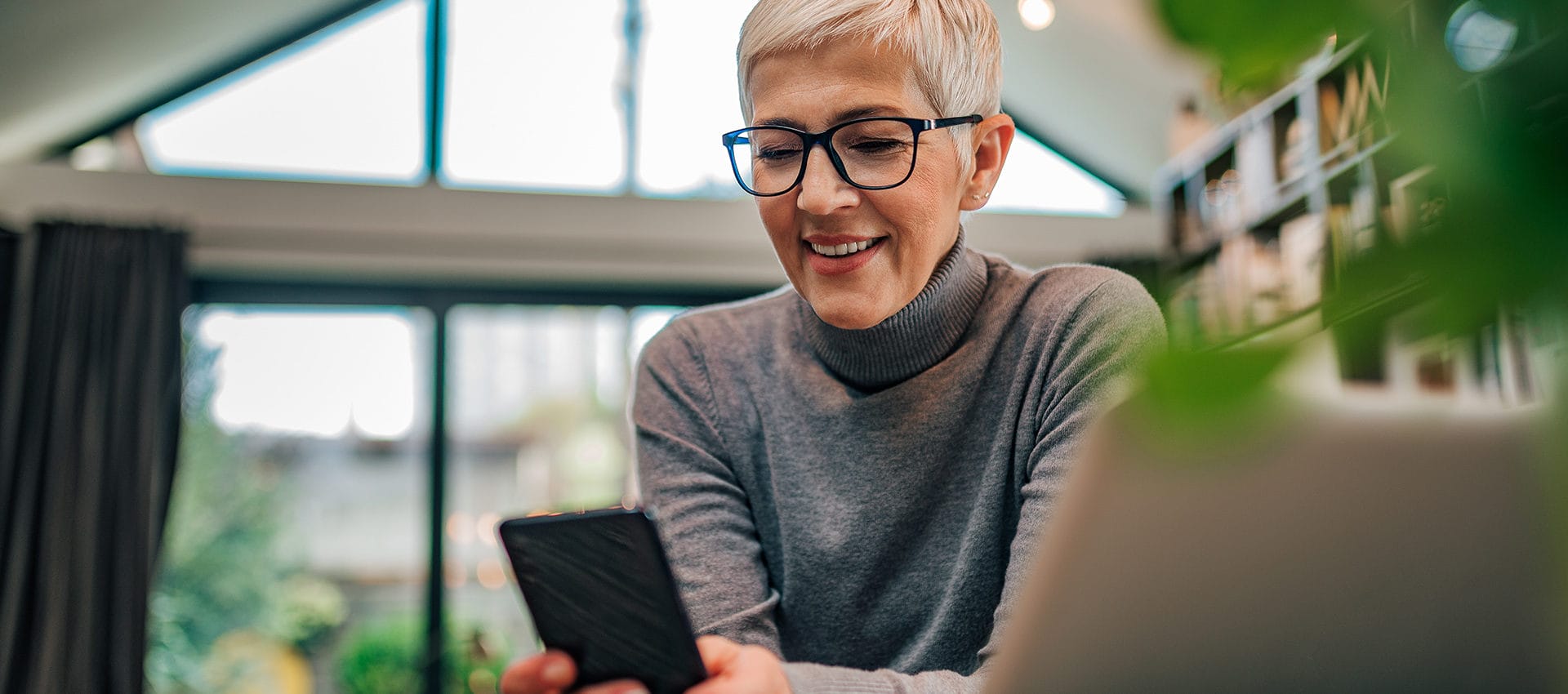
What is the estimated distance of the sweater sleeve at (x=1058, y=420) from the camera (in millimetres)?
829

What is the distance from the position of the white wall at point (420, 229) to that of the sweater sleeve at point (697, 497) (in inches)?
136

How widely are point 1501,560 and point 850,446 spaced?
2.95 feet

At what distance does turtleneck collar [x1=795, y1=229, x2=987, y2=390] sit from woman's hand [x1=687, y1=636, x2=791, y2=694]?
0.45 meters

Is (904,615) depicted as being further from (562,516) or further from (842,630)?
(562,516)

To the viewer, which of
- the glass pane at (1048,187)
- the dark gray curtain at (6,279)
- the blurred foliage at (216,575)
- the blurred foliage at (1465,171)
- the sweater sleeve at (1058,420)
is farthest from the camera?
the glass pane at (1048,187)

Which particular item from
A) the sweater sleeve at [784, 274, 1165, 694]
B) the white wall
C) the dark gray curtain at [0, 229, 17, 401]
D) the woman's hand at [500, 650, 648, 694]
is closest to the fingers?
the woman's hand at [500, 650, 648, 694]

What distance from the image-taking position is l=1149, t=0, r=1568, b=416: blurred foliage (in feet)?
0.73

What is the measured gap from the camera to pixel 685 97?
4.92 meters

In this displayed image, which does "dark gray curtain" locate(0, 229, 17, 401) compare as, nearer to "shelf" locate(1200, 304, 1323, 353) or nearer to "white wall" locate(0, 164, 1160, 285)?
"white wall" locate(0, 164, 1160, 285)

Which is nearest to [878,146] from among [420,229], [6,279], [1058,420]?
[1058,420]

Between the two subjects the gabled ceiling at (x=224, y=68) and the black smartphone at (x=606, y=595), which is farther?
the gabled ceiling at (x=224, y=68)

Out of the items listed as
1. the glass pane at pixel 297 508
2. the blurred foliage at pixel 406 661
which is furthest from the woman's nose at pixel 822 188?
the glass pane at pixel 297 508

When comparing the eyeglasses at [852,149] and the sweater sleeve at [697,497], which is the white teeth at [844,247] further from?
the sweater sleeve at [697,497]

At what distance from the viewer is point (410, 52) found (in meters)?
4.85
